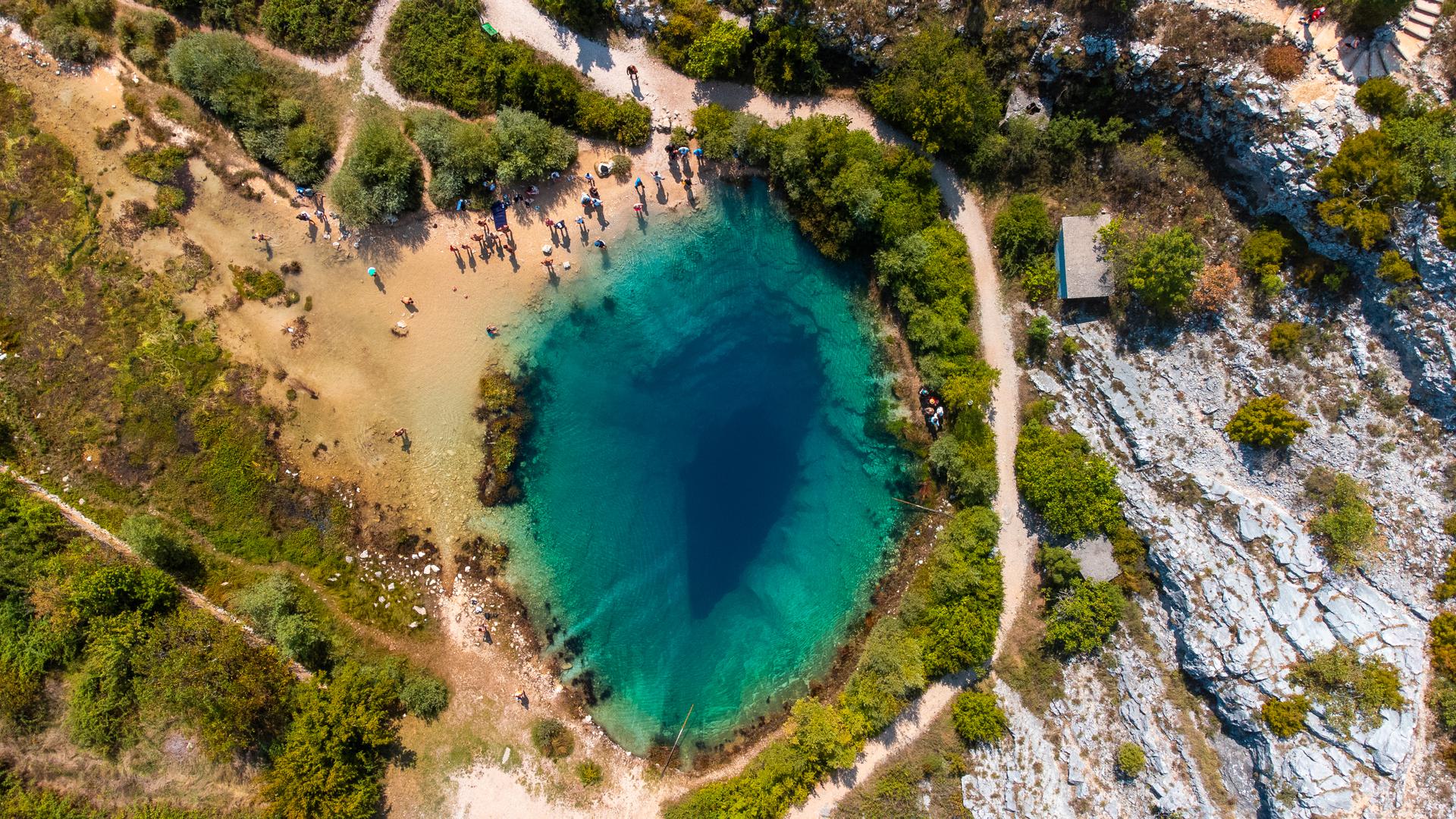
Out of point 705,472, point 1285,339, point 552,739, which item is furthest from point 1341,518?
point 552,739

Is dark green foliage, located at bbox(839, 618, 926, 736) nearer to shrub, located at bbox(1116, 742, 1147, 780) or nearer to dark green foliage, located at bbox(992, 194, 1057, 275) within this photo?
shrub, located at bbox(1116, 742, 1147, 780)

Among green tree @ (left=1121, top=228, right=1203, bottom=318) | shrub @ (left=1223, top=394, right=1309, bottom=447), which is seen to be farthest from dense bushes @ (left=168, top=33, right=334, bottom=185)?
shrub @ (left=1223, top=394, right=1309, bottom=447)

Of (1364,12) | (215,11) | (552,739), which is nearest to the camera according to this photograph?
(1364,12)

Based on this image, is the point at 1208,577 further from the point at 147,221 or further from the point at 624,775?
the point at 147,221

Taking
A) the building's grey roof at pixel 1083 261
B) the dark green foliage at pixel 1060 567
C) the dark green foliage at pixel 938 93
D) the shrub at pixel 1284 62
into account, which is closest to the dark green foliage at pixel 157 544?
the dark green foliage at pixel 938 93

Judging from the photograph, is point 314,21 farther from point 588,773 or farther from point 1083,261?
point 588,773

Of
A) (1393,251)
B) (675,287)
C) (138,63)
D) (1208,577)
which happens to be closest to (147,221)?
(138,63)
